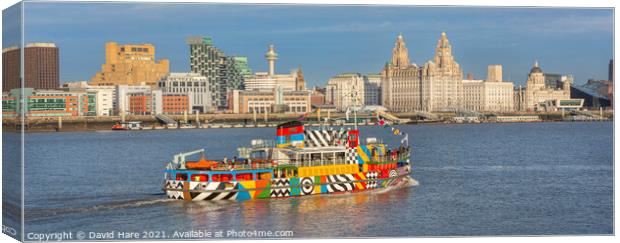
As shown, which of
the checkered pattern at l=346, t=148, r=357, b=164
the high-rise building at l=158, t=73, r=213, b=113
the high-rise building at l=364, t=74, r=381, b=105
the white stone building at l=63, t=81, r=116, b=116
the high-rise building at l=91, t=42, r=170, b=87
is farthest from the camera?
the high-rise building at l=158, t=73, r=213, b=113

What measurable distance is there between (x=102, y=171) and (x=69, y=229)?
13.2m

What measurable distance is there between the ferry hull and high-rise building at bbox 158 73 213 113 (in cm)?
6895

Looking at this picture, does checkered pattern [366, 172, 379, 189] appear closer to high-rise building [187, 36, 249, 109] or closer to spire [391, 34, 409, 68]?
spire [391, 34, 409, 68]

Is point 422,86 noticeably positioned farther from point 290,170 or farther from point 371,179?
point 290,170

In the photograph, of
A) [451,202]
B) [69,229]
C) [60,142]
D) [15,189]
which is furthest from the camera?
[60,142]

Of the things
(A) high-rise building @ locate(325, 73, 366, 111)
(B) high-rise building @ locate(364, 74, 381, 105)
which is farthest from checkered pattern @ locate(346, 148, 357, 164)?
(B) high-rise building @ locate(364, 74, 381, 105)

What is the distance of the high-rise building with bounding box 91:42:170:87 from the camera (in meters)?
86.4

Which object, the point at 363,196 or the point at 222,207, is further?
the point at 363,196

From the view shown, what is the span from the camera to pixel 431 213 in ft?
62.6

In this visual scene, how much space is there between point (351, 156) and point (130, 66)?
71.0 metres

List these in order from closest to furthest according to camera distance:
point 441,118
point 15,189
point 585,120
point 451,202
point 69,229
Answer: point 15,189, point 69,229, point 451,202, point 585,120, point 441,118

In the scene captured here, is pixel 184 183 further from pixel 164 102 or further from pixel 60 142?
pixel 164 102

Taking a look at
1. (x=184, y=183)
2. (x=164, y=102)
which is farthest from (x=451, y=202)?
(x=164, y=102)

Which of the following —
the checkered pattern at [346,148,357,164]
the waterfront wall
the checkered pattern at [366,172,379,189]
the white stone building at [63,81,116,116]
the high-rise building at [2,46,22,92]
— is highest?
the white stone building at [63,81,116,116]
